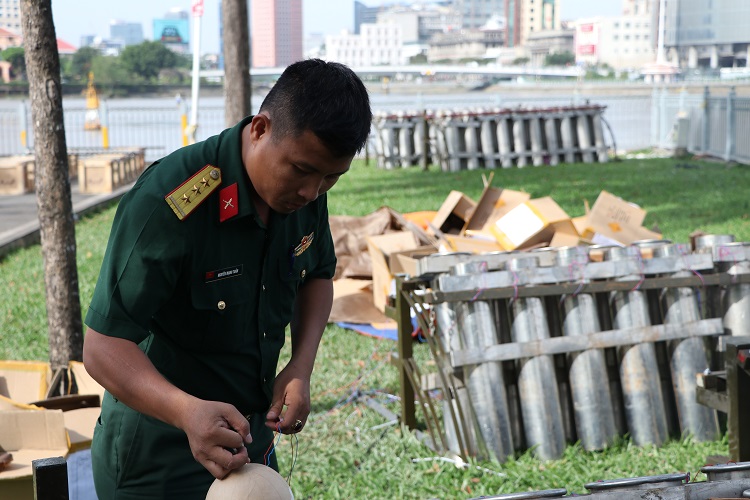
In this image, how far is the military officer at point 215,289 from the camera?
2.03m

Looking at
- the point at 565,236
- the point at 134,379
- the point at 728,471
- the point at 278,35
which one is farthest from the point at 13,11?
the point at 278,35

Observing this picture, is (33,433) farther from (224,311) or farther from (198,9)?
(198,9)

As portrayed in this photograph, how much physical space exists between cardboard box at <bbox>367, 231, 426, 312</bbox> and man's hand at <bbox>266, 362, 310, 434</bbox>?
17.6 ft

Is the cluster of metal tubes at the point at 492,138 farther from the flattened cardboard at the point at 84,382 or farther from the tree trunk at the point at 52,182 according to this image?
the flattened cardboard at the point at 84,382

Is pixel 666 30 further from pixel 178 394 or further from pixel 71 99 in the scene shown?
pixel 178 394

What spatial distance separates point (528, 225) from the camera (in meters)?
7.57

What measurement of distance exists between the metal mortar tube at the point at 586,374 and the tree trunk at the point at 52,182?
2.91 meters

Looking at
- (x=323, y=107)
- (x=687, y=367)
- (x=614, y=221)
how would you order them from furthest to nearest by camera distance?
(x=614, y=221) → (x=687, y=367) → (x=323, y=107)

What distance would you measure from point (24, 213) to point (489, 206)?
9.19 meters

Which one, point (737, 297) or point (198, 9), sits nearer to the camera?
point (737, 297)

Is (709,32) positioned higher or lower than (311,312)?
higher

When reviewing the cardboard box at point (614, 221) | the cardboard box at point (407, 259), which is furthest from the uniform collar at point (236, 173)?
the cardboard box at point (614, 221)

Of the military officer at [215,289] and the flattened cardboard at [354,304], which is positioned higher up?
the military officer at [215,289]

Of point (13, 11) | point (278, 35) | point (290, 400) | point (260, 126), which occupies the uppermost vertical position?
point (278, 35)
